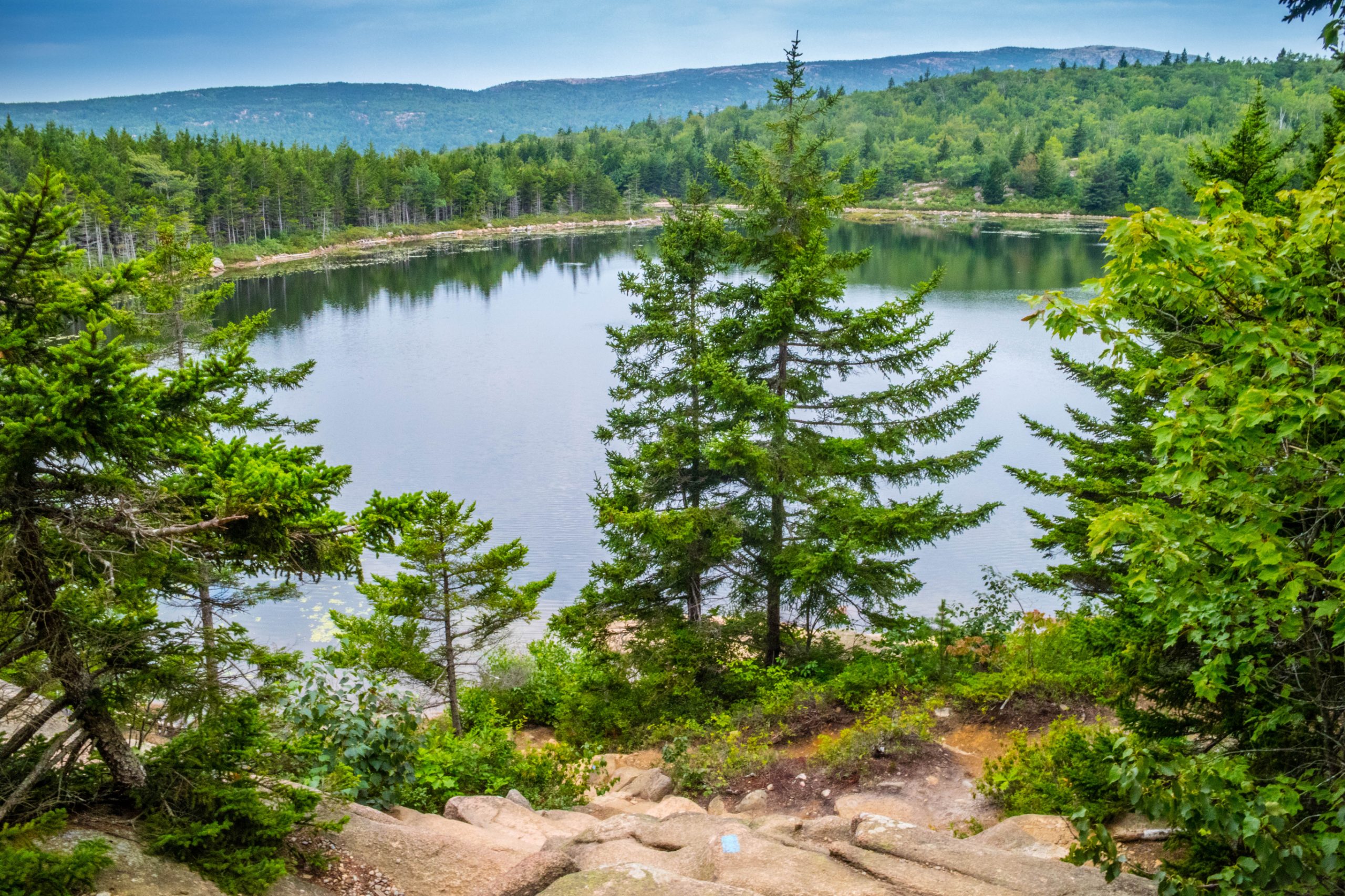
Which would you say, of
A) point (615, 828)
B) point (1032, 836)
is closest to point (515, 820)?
point (615, 828)

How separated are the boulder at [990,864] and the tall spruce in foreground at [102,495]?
4.51 meters

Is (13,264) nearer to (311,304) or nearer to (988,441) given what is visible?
(988,441)

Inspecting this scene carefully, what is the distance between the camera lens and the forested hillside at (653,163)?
2982 inches

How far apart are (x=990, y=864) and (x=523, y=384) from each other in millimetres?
33860

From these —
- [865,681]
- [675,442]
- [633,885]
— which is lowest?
[865,681]

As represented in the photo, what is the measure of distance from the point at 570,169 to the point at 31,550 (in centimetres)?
12502

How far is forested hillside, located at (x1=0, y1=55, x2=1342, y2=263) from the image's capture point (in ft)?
249

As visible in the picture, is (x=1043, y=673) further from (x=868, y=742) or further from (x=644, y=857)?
(x=644, y=857)

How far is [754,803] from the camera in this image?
9.86 meters

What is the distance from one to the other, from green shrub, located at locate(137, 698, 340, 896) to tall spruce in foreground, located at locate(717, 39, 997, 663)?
7946 mm

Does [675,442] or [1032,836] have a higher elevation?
[675,442]

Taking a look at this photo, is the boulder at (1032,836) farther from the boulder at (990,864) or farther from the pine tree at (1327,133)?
the pine tree at (1327,133)

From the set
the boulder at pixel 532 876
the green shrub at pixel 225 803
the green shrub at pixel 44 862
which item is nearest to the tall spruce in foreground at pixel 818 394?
the boulder at pixel 532 876

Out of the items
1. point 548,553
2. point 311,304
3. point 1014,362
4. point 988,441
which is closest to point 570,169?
point 311,304
